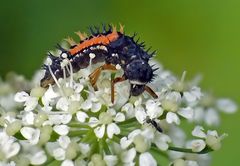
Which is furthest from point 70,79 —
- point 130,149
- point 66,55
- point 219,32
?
point 219,32

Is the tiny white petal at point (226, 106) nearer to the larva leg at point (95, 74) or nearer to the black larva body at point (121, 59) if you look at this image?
the black larva body at point (121, 59)

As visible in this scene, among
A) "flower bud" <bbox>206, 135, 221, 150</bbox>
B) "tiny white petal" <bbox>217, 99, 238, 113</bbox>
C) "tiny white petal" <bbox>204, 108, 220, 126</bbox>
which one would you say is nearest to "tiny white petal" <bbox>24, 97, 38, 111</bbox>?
"flower bud" <bbox>206, 135, 221, 150</bbox>

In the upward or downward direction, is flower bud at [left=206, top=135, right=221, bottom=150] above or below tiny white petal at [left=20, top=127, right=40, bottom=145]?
below

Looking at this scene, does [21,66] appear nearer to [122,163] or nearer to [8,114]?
[8,114]

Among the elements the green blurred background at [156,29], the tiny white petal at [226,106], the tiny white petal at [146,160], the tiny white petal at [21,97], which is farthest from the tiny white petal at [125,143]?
the green blurred background at [156,29]

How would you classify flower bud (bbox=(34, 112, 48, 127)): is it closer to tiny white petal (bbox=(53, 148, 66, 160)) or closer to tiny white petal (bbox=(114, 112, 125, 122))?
tiny white petal (bbox=(53, 148, 66, 160))
